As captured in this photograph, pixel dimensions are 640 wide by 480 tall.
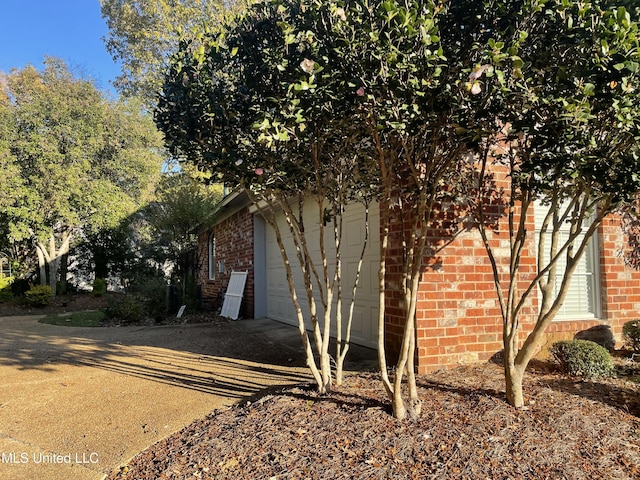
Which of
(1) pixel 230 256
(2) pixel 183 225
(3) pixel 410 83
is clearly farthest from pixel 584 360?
(2) pixel 183 225

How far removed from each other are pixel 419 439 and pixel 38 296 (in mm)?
15820

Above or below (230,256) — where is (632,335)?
below

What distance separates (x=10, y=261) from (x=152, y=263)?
5.21m

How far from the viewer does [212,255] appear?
15648 mm

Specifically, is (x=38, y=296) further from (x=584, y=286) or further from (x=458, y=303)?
(x=584, y=286)

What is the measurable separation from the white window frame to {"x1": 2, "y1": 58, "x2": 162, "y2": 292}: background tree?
3.59 metres

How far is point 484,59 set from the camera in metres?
2.67

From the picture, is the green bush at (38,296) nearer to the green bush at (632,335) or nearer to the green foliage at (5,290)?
the green foliage at (5,290)

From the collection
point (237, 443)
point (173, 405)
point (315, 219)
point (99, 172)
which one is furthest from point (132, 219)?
point (237, 443)

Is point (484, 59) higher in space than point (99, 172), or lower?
lower

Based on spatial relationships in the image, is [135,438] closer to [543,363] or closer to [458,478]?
[458,478]

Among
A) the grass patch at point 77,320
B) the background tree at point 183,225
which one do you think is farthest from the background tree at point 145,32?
the grass patch at point 77,320

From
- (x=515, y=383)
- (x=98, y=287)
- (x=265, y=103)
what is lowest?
(x=515, y=383)

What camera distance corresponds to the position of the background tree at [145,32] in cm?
1867
